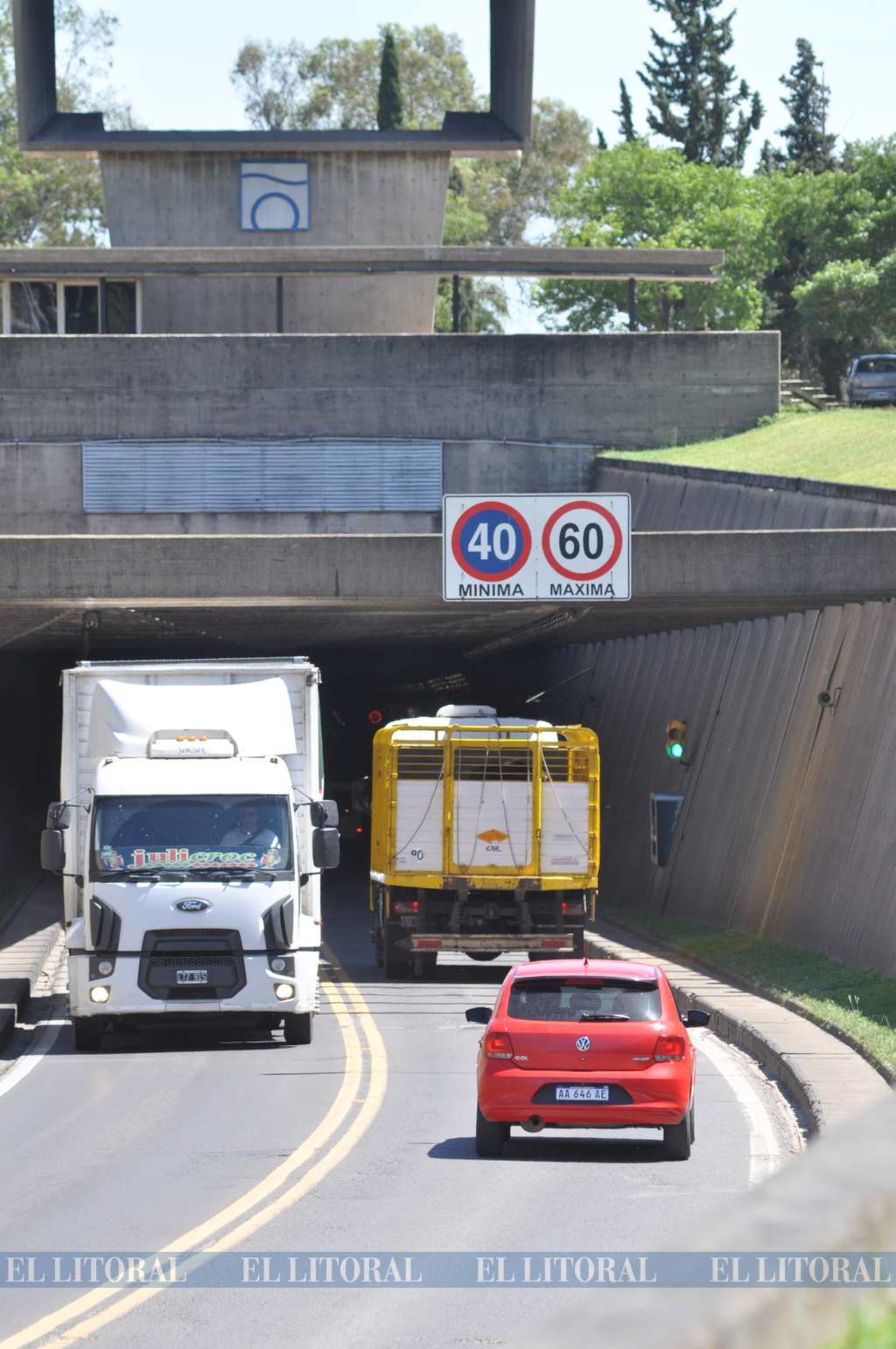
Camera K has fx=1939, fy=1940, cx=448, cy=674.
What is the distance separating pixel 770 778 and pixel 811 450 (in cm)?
1448

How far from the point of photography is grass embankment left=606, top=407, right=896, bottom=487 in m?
37.9

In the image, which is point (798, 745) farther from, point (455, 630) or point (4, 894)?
point (4, 894)

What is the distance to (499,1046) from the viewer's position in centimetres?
1478

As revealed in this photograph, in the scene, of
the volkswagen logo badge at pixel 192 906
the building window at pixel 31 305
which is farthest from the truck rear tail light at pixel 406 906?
the building window at pixel 31 305

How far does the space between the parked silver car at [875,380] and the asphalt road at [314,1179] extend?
3582 cm

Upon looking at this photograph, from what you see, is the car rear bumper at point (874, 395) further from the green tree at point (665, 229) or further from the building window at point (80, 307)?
the green tree at point (665, 229)

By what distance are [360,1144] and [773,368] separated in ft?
128

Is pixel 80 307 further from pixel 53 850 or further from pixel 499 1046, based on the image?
pixel 499 1046

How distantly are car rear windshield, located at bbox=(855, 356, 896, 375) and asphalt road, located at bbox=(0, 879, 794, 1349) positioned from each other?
36.2 m

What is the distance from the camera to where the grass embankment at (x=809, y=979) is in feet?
63.6

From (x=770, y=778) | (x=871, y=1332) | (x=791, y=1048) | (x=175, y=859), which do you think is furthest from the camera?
(x=770, y=778)

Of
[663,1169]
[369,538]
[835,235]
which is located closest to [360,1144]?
[663,1169]

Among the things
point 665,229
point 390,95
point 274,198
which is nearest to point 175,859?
point 274,198

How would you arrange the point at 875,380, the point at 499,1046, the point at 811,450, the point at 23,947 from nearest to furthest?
the point at 499,1046
the point at 23,947
the point at 811,450
the point at 875,380
